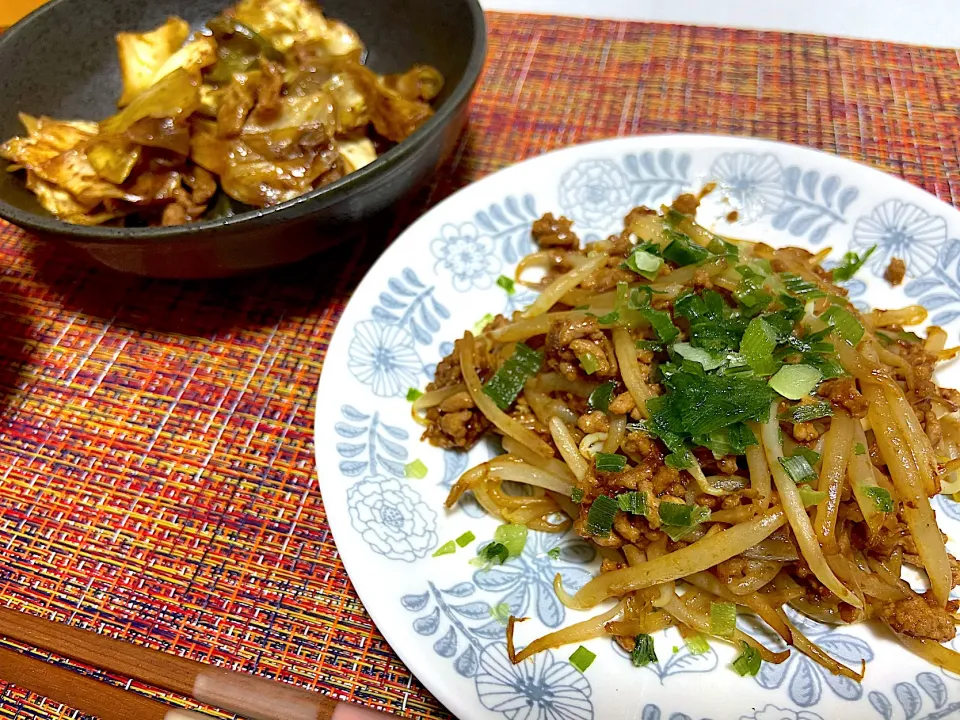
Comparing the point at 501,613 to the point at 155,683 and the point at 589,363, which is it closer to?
the point at 589,363

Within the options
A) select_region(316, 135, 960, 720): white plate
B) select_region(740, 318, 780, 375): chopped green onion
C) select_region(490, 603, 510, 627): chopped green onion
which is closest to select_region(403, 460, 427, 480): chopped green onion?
select_region(316, 135, 960, 720): white plate

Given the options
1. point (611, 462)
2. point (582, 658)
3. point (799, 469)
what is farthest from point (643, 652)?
point (799, 469)

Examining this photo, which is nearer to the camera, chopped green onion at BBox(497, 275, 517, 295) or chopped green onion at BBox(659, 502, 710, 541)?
chopped green onion at BBox(659, 502, 710, 541)

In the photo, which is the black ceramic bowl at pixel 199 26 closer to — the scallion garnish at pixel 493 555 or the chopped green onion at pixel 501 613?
the scallion garnish at pixel 493 555

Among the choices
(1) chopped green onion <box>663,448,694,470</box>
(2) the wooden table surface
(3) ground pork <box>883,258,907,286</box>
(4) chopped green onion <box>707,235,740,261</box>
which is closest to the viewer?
(1) chopped green onion <box>663,448,694,470</box>

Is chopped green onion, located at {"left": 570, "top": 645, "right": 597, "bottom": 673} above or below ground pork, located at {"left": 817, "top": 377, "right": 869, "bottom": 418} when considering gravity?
below

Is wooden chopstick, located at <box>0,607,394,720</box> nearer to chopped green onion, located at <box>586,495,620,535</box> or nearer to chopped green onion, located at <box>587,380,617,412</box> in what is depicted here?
chopped green onion, located at <box>586,495,620,535</box>

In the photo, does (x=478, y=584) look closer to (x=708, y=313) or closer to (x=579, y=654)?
(x=579, y=654)

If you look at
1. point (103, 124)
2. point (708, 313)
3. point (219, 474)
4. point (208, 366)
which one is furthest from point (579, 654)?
point (103, 124)
